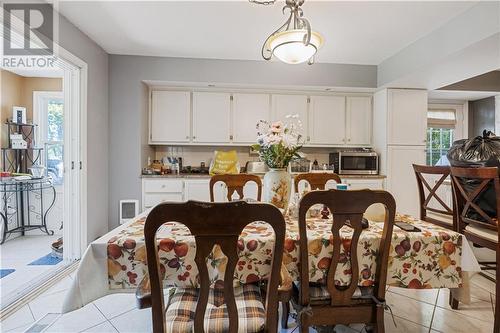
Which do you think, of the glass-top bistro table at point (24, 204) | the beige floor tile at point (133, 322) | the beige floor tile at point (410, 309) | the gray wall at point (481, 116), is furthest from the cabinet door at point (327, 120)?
the glass-top bistro table at point (24, 204)

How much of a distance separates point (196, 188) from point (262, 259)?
247cm

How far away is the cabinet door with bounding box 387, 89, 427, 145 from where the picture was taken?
3.67 meters

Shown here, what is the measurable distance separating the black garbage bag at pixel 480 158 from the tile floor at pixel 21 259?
3724mm

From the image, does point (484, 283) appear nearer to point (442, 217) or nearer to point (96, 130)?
point (442, 217)

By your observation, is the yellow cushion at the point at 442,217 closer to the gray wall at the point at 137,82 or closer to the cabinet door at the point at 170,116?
the gray wall at the point at 137,82

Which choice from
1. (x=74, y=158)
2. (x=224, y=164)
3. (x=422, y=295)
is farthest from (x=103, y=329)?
(x=422, y=295)

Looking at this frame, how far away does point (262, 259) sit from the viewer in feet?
3.90

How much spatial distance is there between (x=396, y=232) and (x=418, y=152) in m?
2.96

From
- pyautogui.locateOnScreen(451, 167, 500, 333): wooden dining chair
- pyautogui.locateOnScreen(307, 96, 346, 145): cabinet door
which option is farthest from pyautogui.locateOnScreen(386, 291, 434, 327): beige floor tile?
pyautogui.locateOnScreen(307, 96, 346, 145): cabinet door

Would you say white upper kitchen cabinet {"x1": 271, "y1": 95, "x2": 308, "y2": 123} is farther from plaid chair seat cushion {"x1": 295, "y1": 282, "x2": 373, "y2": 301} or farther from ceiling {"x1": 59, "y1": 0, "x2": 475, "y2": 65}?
plaid chair seat cushion {"x1": 295, "y1": 282, "x2": 373, "y2": 301}

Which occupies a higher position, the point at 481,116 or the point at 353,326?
the point at 481,116

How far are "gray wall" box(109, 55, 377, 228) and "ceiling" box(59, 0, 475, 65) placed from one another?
16 cm

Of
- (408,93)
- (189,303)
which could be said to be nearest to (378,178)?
(408,93)

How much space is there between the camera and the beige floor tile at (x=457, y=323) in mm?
1787
